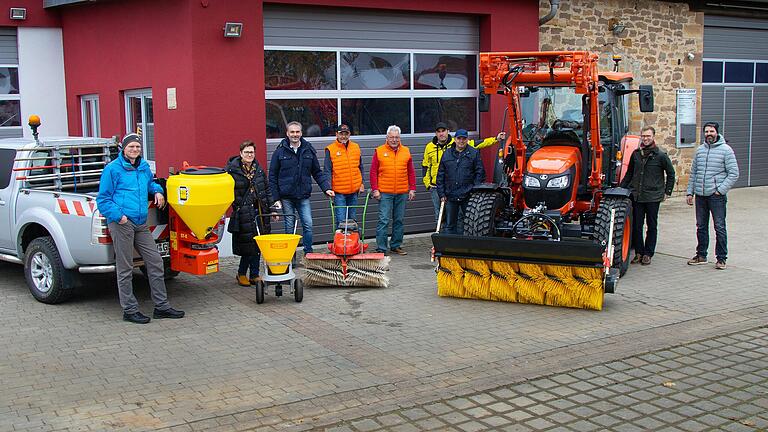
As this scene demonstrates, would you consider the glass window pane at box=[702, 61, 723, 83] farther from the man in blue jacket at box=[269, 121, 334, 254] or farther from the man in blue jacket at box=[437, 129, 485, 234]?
the man in blue jacket at box=[269, 121, 334, 254]

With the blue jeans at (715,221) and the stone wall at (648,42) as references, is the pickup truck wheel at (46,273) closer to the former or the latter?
the blue jeans at (715,221)

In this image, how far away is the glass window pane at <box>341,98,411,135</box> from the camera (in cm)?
1232

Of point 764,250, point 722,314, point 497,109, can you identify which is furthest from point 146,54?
point 764,250

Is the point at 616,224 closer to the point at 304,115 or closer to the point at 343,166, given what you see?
the point at 343,166

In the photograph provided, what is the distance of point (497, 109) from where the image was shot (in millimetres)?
13484

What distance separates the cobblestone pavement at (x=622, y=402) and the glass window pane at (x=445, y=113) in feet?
22.8

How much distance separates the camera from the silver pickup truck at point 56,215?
801 centimetres

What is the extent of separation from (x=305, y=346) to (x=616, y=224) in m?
3.96

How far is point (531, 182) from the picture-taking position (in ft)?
30.2

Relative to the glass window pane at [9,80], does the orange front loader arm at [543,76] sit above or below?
below

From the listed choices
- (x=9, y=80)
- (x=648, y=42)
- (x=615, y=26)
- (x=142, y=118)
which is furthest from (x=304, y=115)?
(x=648, y=42)

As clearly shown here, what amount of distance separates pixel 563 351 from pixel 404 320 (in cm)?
167

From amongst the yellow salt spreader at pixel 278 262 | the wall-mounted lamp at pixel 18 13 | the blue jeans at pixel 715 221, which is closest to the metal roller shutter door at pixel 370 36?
the yellow salt spreader at pixel 278 262

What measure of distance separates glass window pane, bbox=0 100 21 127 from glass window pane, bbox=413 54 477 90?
656 cm
